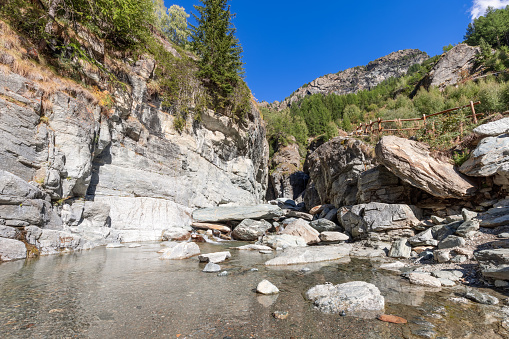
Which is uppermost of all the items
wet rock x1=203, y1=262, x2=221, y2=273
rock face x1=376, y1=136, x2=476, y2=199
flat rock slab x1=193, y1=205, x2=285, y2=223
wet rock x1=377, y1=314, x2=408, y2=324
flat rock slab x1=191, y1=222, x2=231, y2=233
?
rock face x1=376, y1=136, x2=476, y2=199

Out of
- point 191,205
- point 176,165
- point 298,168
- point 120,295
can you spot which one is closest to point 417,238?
point 120,295

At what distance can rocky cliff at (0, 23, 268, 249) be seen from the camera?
899cm

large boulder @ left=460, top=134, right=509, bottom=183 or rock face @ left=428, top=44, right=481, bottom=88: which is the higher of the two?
rock face @ left=428, top=44, right=481, bottom=88

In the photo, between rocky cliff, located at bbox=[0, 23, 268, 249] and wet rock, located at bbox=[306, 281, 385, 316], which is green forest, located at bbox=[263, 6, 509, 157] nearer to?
wet rock, located at bbox=[306, 281, 385, 316]

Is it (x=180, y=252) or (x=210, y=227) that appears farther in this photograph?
(x=210, y=227)

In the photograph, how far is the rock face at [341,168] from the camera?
17.8 m

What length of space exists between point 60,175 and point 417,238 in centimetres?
1659

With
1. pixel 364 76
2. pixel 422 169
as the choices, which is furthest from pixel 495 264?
pixel 364 76

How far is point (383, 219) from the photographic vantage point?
12.7 meters

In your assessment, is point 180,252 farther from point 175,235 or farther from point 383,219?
point 383,219

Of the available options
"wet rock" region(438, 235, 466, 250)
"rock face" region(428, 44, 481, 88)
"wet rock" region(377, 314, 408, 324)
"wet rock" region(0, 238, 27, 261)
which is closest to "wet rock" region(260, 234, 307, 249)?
"wet rock" region(438, 235, 466, 250)

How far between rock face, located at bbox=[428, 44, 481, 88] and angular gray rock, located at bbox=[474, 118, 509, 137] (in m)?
36.6

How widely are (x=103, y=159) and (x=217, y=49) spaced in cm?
1629

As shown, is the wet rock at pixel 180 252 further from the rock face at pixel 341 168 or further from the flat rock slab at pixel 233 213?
the rock face at pixel 341 168
